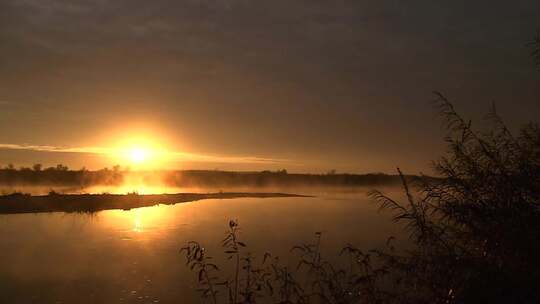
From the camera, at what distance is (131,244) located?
2152 cm

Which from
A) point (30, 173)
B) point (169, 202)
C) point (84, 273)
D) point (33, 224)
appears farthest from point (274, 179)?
point (84, 273)

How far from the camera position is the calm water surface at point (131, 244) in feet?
44.6

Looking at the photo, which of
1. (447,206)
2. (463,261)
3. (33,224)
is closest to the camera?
(463,261)

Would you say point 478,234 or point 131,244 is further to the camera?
point 131,244

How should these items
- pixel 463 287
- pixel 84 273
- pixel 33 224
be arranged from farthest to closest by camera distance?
pixel 33 224 → pixel 84 273 → pixel 463 287

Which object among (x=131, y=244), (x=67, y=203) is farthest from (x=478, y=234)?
(x=67, y=203)

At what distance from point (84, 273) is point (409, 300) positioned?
10497 mm

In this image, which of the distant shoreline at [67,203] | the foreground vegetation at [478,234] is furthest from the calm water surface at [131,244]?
the foreground vegetation at [478,234]

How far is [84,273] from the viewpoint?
1584 cm

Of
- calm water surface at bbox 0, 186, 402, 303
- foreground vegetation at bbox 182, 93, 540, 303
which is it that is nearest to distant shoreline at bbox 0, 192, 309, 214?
calm water surface at bbox 0, 186, 402, 303

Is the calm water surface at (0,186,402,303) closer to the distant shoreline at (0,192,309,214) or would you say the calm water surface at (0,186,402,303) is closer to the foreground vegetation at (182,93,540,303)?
the distant shoreline at (0,192,309,214)

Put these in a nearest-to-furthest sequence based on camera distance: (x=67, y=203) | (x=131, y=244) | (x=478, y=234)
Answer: (x=478, y=234)
(x=131, y=244)
(x=67, y=203)

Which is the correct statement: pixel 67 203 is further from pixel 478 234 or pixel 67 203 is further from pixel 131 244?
pixel 478 234

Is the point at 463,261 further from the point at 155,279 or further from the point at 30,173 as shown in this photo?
the point at 30,173
